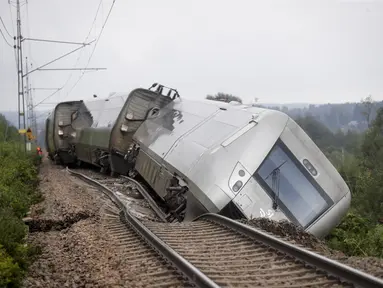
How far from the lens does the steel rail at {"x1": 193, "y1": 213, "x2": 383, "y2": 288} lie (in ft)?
14.2

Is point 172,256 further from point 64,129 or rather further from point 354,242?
point 64,129

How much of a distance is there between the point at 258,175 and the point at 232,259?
3401 millimetres

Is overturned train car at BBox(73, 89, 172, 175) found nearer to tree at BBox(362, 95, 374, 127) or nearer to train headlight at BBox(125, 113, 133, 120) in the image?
train headlight at BBox(125, 113, 133, 120)

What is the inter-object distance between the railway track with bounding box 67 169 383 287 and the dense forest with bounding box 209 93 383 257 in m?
3.89

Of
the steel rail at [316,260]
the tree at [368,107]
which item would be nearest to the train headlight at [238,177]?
the steel rail at [316,260]

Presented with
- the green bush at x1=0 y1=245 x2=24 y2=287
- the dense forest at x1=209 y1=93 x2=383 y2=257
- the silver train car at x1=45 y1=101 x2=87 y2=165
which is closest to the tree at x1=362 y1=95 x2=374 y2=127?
the dense forest at x1=209 y1=93 x2=383 y2=257

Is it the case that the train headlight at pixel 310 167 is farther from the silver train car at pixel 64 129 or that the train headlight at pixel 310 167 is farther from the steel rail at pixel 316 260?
the silver train car at pixel 64 129

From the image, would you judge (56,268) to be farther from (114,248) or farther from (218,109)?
(218,109)

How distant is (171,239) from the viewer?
7.00m

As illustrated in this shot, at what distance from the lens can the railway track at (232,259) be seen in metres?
4.77

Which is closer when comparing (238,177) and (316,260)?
(316,260)

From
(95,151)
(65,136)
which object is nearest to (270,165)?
(95,151)

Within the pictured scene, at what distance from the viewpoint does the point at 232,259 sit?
19.1 ft

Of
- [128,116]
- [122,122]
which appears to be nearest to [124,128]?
[122,122]
